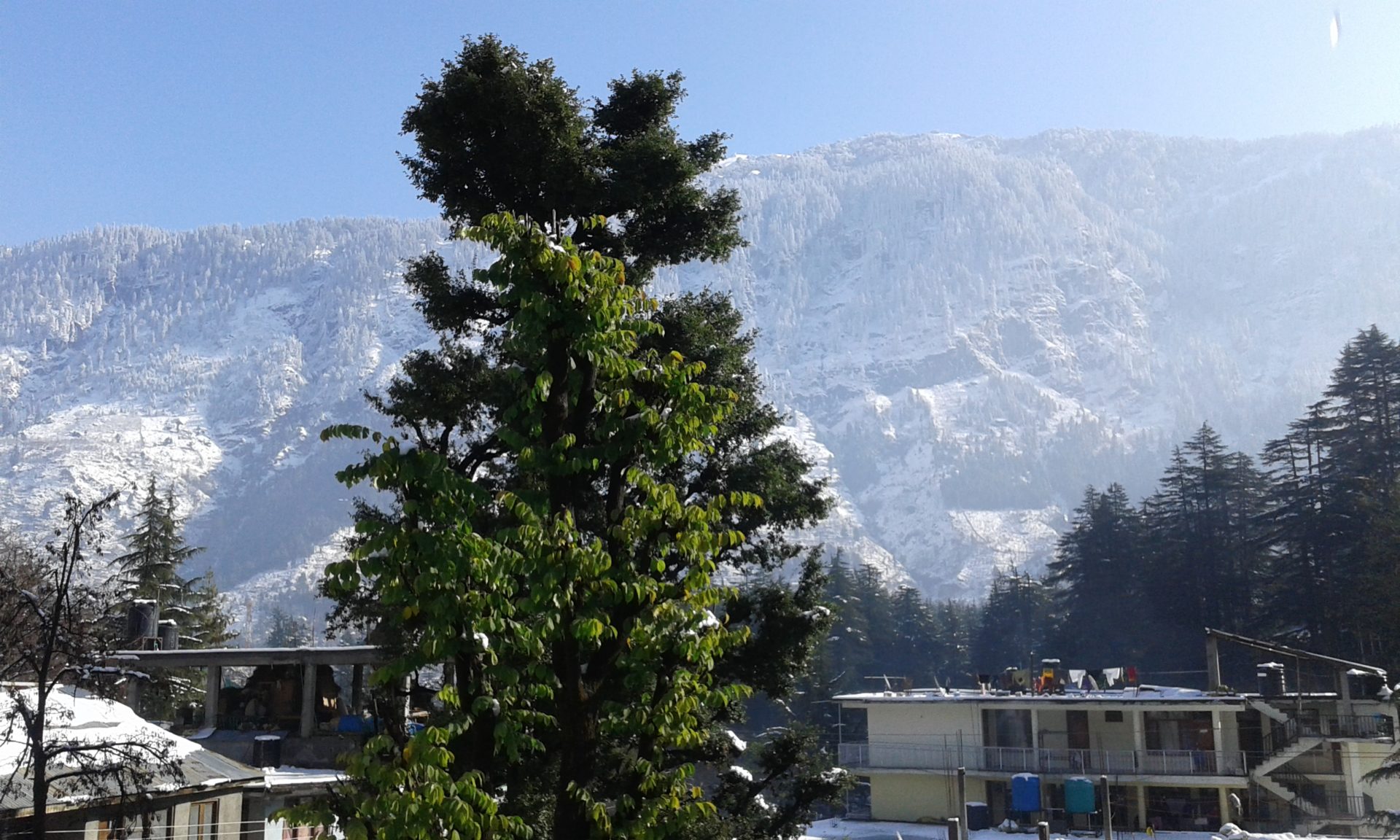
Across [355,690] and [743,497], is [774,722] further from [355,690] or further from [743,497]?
[743,497]

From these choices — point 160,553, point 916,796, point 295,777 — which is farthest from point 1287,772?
point 160,553

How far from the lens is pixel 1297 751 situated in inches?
1549

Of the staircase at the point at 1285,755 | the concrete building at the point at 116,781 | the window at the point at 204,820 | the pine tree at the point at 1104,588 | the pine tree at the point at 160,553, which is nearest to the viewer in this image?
the concrete building at the point at 116,781

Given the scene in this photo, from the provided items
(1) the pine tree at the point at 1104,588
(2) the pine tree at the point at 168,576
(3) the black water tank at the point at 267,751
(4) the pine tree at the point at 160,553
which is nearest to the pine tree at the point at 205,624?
(2) the pine tree at the point at 168,576

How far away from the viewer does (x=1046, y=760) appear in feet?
139

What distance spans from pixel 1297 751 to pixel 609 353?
38.3 meters

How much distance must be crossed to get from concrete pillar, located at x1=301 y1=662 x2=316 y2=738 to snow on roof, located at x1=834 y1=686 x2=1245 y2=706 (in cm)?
2097

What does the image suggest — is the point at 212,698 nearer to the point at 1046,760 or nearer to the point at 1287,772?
the point at 1046,760

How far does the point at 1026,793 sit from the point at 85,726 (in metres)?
30.8

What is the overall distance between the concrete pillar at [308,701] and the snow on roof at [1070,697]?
68.8 ft

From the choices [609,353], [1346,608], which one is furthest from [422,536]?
[1346,608]

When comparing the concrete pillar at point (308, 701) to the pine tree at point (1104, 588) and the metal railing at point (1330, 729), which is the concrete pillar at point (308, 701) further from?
the pine tree at point (1104, 588)

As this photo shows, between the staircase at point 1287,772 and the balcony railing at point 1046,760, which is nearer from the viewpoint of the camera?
the staircase at point 1287,772

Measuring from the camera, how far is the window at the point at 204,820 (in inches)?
801
